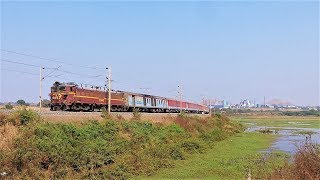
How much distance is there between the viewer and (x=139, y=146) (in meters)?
27.7

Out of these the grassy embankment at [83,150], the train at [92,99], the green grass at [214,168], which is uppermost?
the train at [92,99]

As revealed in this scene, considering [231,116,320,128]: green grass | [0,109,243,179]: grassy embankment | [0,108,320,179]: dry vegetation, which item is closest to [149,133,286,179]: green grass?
[0,109,243,179]: grassy embankment

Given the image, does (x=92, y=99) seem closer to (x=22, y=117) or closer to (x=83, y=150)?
(x=22, y=117)

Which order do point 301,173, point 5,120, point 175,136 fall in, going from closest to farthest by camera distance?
point 301,173, point 5,120, point 175,136

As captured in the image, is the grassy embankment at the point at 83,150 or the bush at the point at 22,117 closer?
the grassy embankment at the point at 83,150

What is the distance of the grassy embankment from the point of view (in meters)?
18.0

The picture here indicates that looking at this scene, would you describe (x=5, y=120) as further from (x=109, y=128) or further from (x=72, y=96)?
(x=72, y=96)

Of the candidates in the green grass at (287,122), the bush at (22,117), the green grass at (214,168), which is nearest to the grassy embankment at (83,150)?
the bush at (22,117)

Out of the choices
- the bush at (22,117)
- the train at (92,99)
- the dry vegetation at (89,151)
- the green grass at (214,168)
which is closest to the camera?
the dry vegetation at (89,151)

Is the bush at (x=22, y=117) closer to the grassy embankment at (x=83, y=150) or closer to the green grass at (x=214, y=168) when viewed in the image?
the grassy embankment at (x=83, y=150)

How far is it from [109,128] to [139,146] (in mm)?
2608

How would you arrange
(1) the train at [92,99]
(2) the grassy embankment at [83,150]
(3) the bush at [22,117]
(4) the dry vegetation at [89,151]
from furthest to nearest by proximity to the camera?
1. (1) the train at [92,99]
2. (3) the bush at [22,117]
3. (2) the grassy embankment at [83,150]
4. (4) the dry vegetation at [89,151]

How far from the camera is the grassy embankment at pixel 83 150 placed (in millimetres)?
18031

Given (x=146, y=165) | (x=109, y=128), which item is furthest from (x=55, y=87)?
(x=146, y=165)
